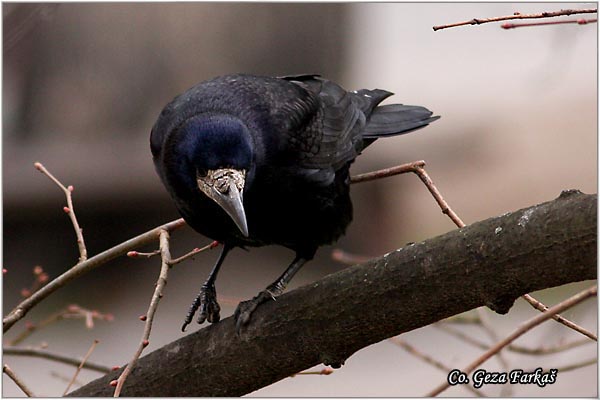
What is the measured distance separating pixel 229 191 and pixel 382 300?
0.61 m

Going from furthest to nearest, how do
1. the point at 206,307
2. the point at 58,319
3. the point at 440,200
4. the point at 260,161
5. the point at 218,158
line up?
the point at 206,307 < the point at 58,319 < the point at 260,161 < the point at 218,158 < the point at 440,200

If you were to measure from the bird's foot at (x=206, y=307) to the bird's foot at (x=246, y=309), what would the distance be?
0.40 m

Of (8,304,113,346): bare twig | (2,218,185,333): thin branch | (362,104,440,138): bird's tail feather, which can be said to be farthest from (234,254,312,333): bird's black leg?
(362,104,440,138): bird's tail feather

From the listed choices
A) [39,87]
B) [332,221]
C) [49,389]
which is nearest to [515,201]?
[39,87]

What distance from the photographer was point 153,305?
231cm

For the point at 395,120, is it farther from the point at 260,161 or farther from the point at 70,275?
the point at 70,275

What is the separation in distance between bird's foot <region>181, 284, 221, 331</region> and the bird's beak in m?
0.58

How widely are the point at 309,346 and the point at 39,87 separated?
468 cm

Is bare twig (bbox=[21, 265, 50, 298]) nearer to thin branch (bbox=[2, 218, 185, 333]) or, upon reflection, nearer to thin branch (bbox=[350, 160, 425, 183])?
thin branch (bbox=[2, 218, 185, 333])

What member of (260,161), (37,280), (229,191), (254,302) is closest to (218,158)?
(229,191)

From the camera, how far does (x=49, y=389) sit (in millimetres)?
4676

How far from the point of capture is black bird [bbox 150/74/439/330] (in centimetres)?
273

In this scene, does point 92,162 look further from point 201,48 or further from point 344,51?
point 344,51

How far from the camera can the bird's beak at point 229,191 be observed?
2.66 meters
